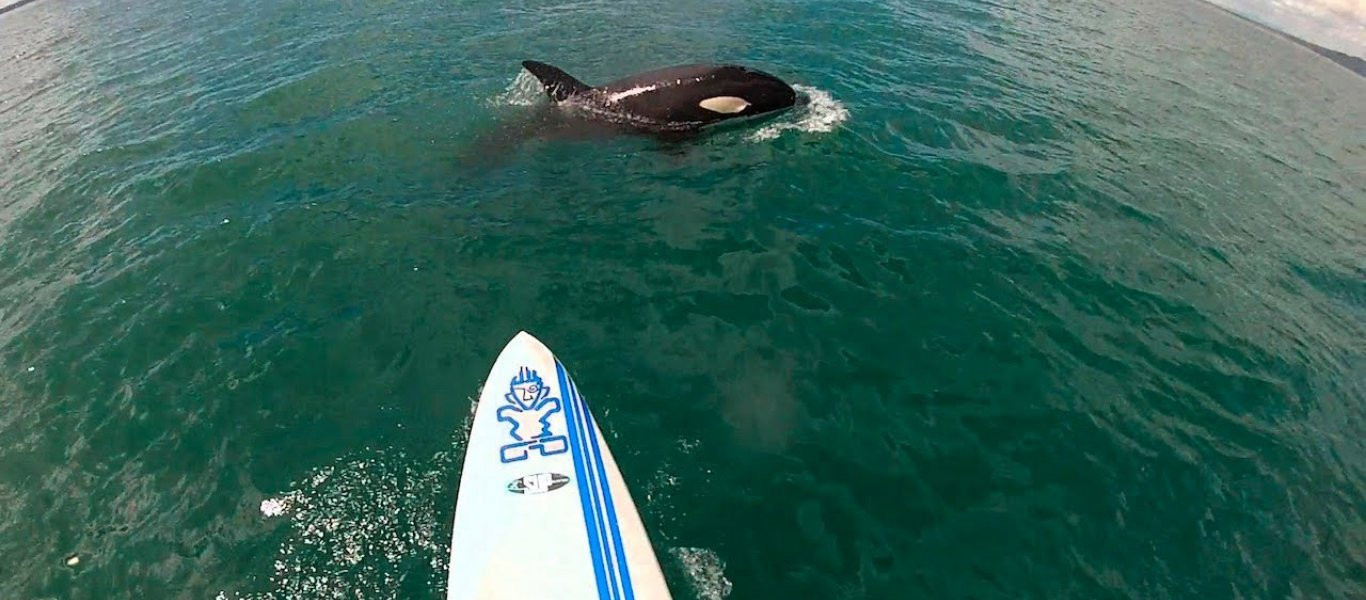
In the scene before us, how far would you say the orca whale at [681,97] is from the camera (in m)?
17.9

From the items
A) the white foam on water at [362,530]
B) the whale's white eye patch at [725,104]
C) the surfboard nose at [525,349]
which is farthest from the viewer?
the whale's white eye patch at [725,104]

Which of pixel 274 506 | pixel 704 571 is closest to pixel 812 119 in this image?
pixel 704 571

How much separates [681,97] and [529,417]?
10.7 m

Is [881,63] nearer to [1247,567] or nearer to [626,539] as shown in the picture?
[1247,567]

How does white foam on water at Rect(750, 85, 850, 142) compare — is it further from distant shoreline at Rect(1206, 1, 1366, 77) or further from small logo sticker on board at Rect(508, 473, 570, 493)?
distant shoreline at Rect(1206, 1, 1366, 77)

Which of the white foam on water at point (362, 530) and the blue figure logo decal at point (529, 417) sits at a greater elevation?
the blue figure logo decal at point (529, 417)

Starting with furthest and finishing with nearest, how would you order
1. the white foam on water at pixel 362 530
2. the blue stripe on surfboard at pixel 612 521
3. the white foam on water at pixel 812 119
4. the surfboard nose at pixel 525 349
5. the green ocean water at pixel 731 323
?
the white foam on water at pixel 812 119, the surfboard nose at pixel 525 349, the green ocean water at pixel 731 323, the white foam on water at pixel 362 530, the blue stripe on surfboard at pixel 612 521

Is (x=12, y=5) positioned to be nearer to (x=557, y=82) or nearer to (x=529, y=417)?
(x=557, y=82)

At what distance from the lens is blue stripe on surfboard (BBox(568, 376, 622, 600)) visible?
331 inches

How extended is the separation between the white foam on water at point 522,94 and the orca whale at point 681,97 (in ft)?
4.71

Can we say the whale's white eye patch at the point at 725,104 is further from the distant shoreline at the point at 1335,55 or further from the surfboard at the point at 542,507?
the distant shoreline at the point at 1335,55

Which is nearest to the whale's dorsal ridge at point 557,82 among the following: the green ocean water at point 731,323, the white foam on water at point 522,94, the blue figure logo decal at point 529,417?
the white foam on water at point 522,94

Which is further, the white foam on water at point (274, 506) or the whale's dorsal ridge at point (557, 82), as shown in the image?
the whale's dorsal ridge at point (557, 82)

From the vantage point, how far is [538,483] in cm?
961
